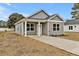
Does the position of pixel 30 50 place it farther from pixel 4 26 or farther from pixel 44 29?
pixel 4 26

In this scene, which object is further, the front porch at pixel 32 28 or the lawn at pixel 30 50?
the front porch at pixel 32 28

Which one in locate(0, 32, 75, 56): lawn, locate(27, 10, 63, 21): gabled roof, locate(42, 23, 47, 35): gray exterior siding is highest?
locate(27, 10, 63, 21): gabled roof

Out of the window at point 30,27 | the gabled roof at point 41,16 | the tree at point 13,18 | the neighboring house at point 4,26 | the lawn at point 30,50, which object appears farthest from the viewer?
the neighboring house at point 4,26

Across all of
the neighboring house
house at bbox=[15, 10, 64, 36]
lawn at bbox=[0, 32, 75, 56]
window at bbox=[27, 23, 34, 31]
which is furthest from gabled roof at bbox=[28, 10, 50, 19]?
the neighboring house

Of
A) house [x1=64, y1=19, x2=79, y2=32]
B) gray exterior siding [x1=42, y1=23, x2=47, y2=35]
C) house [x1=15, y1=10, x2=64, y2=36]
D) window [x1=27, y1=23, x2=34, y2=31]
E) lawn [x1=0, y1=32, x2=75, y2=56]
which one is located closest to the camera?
lawn [x1=0, y1=32, x2=75, y2=56]

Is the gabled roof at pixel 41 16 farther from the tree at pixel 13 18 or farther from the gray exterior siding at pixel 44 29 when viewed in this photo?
the tree at pixel 13 18

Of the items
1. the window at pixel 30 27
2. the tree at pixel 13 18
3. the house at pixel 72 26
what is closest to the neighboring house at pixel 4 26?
the tree at pixel 13 18

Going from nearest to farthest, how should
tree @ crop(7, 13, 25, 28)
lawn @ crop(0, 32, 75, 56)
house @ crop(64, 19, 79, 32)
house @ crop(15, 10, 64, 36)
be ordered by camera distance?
lawn @ crop(0, 32, 75, 56)
house @ crop(15, 10, 64, 36)
tree @ crop(7, 13, 25, 28)
house @ crop(64, 19, 79, 32)

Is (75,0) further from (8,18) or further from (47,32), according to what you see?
(8,18)

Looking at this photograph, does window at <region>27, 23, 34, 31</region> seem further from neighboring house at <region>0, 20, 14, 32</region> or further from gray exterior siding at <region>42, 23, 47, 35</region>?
neighboring house at <region>0, 20, 14, 32</region>

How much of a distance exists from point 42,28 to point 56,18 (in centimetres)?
277

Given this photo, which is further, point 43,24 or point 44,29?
point 43,24

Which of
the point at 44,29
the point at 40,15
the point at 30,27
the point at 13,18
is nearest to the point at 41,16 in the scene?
the point at 40,15

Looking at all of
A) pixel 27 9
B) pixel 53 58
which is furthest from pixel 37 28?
pixel 53 58
